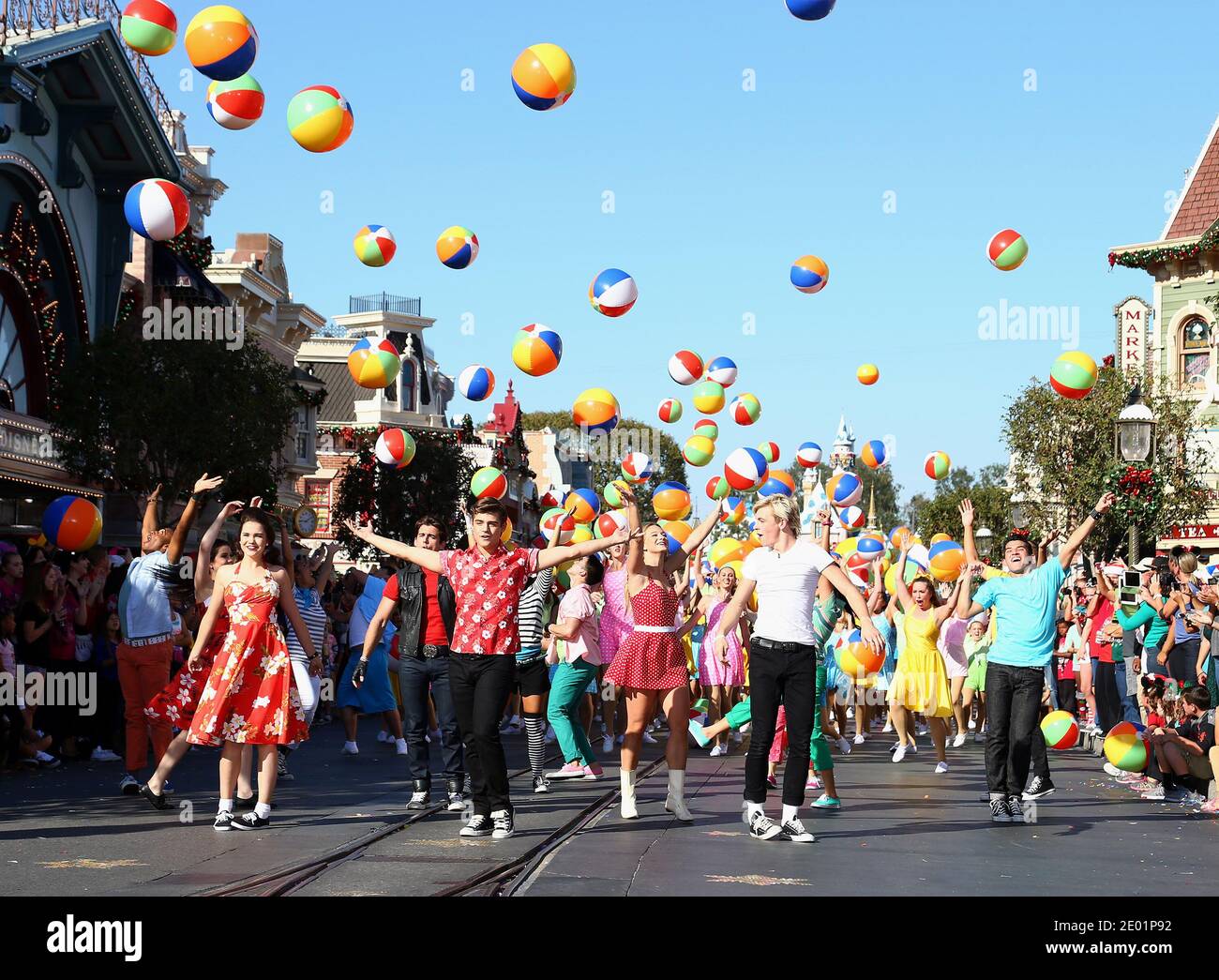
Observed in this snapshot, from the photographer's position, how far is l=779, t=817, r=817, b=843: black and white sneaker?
9203 millimetres

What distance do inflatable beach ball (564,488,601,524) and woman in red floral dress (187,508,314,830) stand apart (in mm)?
16368

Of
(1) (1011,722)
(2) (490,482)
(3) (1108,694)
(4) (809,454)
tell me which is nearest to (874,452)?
(4) (809,454)

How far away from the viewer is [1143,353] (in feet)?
142

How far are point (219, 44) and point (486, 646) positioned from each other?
21.5 ft

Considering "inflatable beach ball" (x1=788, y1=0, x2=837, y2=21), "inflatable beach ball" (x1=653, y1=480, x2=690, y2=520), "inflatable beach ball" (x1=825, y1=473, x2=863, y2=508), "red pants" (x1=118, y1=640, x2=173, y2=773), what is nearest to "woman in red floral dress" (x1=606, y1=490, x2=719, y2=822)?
"red pants" (x1=118, y1=640, x2=173, y2=773)

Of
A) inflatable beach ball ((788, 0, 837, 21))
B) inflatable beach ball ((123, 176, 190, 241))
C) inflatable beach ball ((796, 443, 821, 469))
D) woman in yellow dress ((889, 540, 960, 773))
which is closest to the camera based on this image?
inflatable beach ball ((788, 0, 837, 21))

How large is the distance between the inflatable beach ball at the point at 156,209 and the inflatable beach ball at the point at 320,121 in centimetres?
334

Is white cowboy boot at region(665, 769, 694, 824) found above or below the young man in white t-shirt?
below

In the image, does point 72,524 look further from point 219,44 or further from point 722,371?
point 722,371

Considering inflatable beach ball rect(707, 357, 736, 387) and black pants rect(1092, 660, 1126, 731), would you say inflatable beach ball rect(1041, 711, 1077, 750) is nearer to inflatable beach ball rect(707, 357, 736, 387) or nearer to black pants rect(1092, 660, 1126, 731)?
black pants rect(1092, 660, 1126, 731)

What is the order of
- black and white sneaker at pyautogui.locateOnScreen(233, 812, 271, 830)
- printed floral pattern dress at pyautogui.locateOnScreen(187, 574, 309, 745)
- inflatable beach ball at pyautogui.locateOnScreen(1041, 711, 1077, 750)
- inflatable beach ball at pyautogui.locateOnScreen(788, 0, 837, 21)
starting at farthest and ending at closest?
inflatable beach ball at pyautogui.locateOnScreen(1041, 711, 1077, 750) → inflatable beach ball at pyautogui.locateOnScreen(788, 0, 837, 21) → printed floral pattern dress at pyautogui.locateOnScreen(187, 574, 309, 745) → black and white sneaker at pyautogui.locateOnScreen(233, 812, 271, 830)

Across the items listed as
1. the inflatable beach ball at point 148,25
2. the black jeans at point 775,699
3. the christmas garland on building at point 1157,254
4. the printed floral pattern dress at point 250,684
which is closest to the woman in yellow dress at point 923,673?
the black jeans at point 775,699
